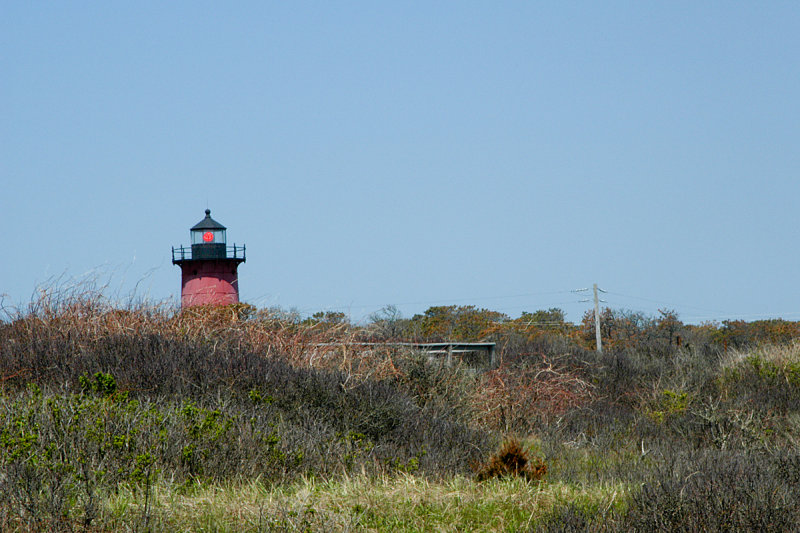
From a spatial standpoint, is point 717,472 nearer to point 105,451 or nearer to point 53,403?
point 105,451

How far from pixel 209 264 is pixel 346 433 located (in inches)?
909

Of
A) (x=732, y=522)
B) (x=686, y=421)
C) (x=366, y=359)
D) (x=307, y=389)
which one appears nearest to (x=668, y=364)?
(x=686, y=421)

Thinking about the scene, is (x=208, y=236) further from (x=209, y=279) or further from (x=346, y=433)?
(x=346, y=433)

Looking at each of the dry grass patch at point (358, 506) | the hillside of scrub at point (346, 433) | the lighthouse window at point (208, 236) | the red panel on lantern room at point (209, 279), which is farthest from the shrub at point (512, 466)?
the lighthouse window at point (208, 236)

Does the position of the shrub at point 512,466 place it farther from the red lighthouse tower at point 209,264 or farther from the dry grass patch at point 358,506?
the red lighthouse tower at point 209,264

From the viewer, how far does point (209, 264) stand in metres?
32.0

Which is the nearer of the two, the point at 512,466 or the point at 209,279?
the point at 512,466

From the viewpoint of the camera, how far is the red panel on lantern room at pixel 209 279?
31281 mm

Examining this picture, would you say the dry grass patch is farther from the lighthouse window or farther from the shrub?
the lighthouse window

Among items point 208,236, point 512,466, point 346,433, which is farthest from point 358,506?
point 208,236

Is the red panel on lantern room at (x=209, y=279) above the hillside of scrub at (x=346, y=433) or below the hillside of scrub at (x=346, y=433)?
above

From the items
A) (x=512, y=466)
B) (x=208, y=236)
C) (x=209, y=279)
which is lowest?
(x=512, y=466)

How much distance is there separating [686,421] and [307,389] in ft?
22.3

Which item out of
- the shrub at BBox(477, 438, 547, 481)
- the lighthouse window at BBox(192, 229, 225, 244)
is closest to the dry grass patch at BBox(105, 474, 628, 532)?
the shrub at BBox(477, 438, 547, 481)
